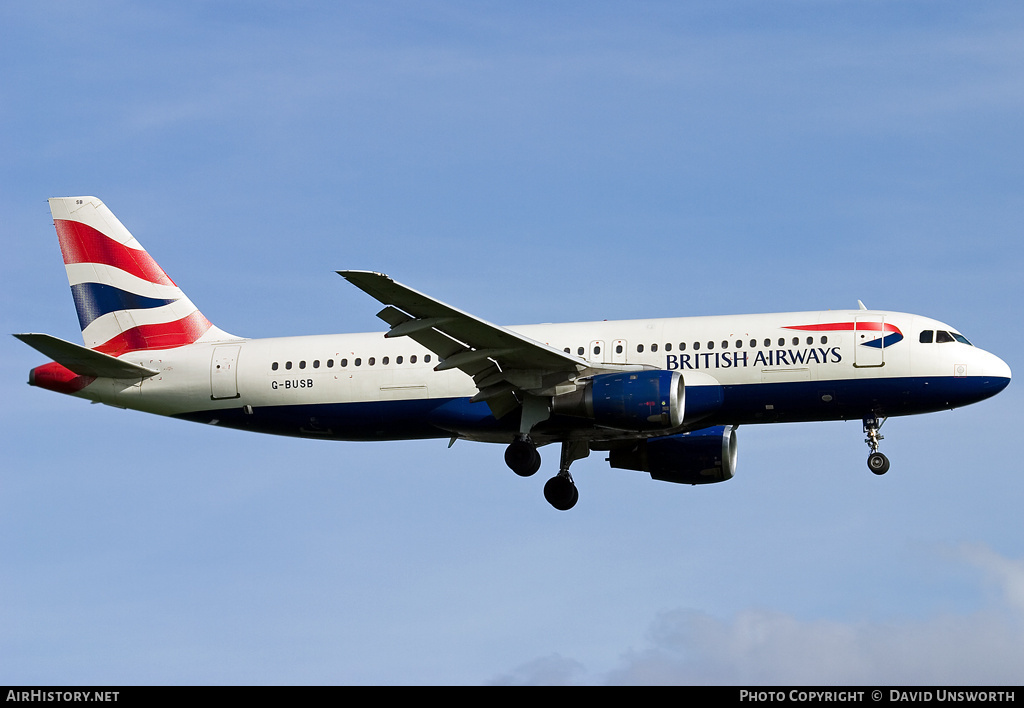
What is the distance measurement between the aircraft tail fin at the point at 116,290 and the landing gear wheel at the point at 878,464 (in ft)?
62.6

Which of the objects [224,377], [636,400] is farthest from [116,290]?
[636,400]

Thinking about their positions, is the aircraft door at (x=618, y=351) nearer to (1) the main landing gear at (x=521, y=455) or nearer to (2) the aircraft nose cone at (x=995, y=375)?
(1) the main landing gear at (x=521, y=455)

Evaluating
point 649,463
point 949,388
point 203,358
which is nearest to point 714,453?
point 649,463

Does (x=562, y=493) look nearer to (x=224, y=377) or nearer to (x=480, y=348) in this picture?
(x=480, y=348)

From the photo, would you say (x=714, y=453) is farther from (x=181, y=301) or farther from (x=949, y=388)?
(x=181, y=301)

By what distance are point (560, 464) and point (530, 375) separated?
195 inches

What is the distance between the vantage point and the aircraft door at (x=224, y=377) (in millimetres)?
41531

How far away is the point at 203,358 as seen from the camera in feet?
138

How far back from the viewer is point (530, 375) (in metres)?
37.6

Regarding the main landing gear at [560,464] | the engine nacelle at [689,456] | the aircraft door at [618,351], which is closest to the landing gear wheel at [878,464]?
the engine nacelle at [689,456]
